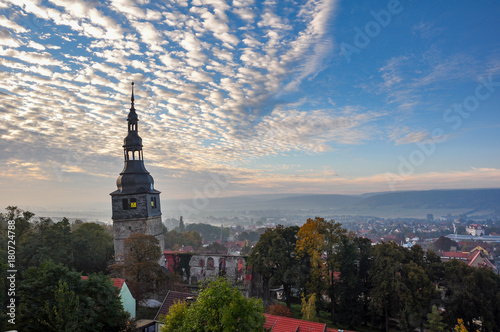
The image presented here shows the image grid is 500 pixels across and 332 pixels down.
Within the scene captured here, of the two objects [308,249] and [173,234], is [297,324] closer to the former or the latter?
[308,249]

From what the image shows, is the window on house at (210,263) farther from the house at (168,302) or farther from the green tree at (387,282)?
the green tree at (387,282)

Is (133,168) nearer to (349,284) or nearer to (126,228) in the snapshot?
(126,228)

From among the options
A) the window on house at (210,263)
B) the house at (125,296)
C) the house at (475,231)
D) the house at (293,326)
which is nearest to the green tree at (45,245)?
the house at (125,296)

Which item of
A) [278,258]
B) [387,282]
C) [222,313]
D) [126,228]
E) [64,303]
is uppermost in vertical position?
[126,228]

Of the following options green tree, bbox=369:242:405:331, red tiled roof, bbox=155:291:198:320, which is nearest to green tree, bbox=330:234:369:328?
green tree, bbox=369:242:405:331

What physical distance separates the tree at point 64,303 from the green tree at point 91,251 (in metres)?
19.7

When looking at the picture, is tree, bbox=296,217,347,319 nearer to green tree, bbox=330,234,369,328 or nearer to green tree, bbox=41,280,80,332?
green tree, bbox=330,234,369,328

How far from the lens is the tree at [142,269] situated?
27344mm

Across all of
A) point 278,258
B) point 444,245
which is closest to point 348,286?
point 278,258

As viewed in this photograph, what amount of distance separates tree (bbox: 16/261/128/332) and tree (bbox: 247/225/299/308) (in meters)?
16.0

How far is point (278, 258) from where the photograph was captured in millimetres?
30391

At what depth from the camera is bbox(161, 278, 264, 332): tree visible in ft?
41.0

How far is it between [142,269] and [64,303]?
13.1 meters

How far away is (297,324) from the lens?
20.4 metres
